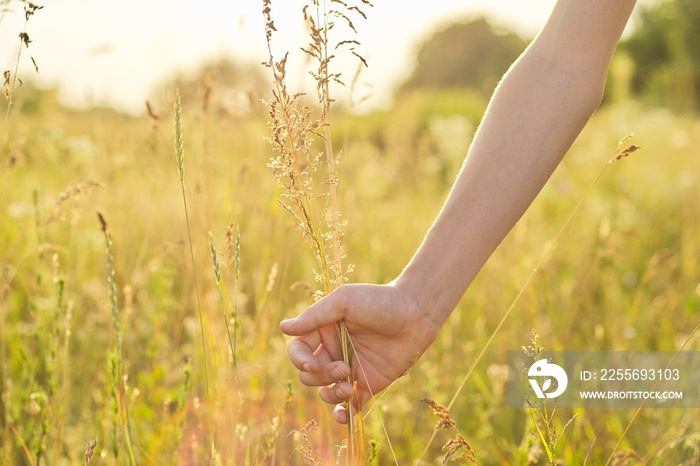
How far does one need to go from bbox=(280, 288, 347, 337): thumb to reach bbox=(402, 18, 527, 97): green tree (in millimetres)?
26081

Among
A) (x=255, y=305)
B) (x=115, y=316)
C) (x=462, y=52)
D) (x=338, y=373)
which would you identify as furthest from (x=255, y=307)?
(x=462, y=52)

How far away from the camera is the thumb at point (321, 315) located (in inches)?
45.6

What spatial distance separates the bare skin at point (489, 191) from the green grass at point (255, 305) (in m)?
0.16

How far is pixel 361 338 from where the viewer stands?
1282 mm

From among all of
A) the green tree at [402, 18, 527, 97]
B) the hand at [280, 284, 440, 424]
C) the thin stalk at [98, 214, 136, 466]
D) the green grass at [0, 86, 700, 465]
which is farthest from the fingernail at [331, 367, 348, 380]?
A: the green tree at [402, 18, 527, 97]

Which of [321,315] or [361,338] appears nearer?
[321,315]

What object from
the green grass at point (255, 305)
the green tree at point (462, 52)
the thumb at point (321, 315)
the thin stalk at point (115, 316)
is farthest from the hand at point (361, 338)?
the green tree at point (462, 52)

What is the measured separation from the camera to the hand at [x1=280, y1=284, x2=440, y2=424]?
3.82ft

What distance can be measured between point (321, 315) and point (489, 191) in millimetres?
412

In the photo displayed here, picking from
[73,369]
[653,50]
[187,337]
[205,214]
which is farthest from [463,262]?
[653,50]

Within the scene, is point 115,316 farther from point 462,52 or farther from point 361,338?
point 462,52

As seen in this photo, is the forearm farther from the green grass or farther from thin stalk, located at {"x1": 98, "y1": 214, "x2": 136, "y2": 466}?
thin stalk, located at {"x1": 98, "y1": 214, "x2": 136, "y2": 466}

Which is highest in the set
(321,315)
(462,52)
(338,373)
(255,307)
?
(462,52)

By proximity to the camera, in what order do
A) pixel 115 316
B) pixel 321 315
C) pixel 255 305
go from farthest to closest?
pixel 255 305 → pixel 115 316 → pixel 321 315
